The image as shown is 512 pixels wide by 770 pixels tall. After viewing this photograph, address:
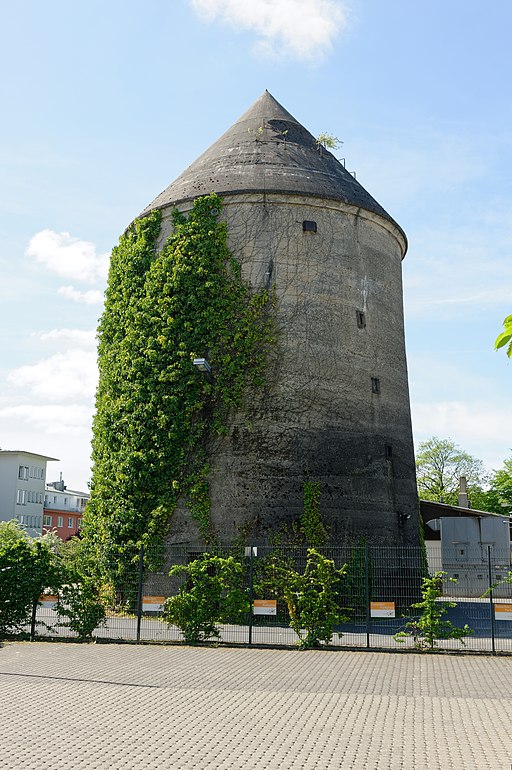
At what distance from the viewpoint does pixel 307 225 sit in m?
23.1

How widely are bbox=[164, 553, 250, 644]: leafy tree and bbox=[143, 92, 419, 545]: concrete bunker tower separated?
3.38m

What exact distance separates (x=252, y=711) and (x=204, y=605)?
6.78 metres

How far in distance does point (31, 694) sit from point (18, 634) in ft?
22.2

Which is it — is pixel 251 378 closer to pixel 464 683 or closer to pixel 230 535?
pixel 230 535

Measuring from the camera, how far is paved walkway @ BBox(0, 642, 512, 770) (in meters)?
7.78

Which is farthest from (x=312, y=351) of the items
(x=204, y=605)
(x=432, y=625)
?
(x=432, y=625)

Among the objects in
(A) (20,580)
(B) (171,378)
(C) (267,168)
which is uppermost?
(C) (267,168)

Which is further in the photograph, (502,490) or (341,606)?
(502,490)

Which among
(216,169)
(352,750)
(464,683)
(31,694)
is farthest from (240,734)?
(216,169)

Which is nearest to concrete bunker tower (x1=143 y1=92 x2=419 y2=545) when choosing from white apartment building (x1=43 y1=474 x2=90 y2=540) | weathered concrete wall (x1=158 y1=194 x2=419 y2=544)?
weathered concrete wall (x1=158 y1=194 x2=419 y2=544)

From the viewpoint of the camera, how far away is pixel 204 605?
1666cm

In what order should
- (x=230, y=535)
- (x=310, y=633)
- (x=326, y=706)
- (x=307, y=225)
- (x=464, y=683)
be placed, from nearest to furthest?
(x=326, y=706), (x=464, y=683), (x=310, y=633), (x=230, y=535), (x=307, y=225)

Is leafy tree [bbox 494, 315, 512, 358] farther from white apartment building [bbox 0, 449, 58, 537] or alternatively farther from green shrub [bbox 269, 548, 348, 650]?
white apartment building [bbox 0, 449, 58, 537]

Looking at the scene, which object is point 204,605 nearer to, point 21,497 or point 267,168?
point 267,168
